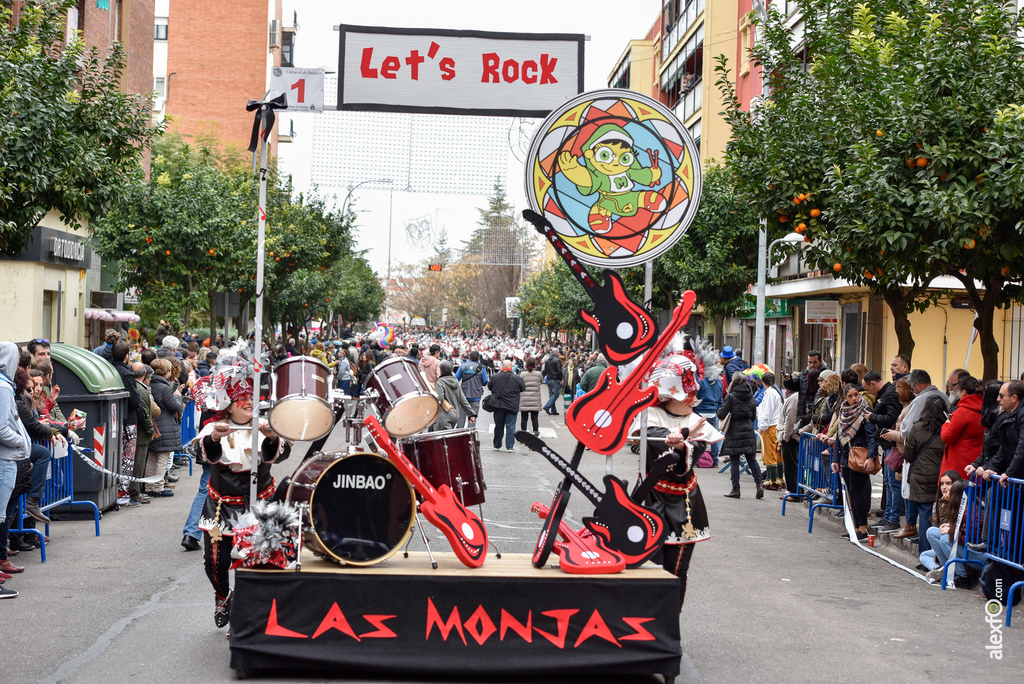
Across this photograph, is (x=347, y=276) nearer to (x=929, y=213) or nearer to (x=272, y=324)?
(x=272, y=324)

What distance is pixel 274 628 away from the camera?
557 centimetres

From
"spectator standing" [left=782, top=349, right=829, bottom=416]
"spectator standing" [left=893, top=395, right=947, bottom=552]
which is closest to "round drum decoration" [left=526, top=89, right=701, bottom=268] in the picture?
"spectator standing" [left=893, top=395, right=947, bottom=552]

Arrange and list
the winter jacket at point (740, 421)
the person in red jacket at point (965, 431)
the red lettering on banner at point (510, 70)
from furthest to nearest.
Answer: the winter jacket at point (740, 421), the person in red jacket at point (965, 431), the red lettering on banner at point (510, 70)

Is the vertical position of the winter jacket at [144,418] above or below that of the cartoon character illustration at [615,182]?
below

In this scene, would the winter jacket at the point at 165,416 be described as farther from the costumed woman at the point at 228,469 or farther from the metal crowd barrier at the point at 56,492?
the costumed woman at the point at 228,469

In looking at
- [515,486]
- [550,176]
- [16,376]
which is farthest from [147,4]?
[550,176]

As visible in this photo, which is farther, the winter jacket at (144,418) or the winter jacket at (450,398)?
the winter jacket at (450,398)

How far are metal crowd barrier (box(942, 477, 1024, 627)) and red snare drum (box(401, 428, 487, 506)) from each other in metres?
4.30

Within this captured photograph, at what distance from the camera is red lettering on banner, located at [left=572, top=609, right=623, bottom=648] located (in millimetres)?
5637

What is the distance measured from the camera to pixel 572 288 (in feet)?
151

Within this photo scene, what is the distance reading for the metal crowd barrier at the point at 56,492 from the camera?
364 inches

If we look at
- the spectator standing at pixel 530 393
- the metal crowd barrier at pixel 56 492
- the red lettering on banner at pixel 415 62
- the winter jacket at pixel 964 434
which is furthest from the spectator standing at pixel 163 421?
the winter jacket at pixel 964 434

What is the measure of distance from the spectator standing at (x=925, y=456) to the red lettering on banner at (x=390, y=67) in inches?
251

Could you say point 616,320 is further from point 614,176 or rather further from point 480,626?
point 480,626
